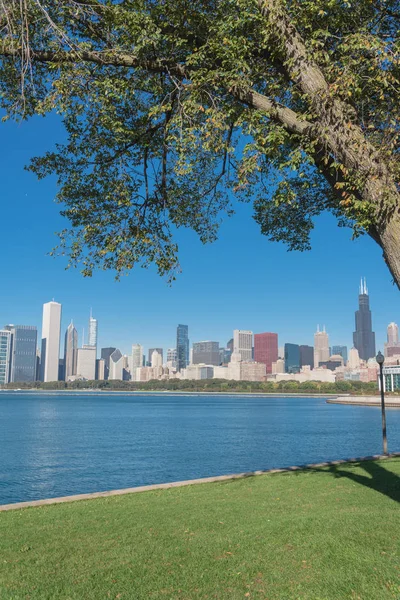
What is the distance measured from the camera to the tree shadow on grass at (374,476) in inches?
408

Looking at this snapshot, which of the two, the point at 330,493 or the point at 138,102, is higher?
the point at 138,102

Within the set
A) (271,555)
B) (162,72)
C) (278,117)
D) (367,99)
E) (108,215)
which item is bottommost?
(271,555)

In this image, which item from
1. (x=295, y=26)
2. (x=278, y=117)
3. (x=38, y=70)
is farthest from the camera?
(x=38, y=70)

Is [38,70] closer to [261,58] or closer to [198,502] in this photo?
[261,58]

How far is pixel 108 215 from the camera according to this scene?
32.4 feet

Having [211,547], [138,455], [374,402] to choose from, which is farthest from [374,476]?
[374,402]

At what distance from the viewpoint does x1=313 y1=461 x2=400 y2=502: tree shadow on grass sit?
408 inches

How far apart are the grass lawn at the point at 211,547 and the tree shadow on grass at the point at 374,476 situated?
4.6 inches

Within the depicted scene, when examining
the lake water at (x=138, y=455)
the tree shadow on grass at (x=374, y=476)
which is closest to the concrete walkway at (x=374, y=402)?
the lake water at (x=138, y=455)

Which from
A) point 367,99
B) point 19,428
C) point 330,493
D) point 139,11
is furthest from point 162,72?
point 19,428

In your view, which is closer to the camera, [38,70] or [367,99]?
[367,99]

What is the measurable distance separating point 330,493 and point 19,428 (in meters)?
51.4

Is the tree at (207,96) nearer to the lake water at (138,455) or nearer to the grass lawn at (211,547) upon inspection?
the grass lawn at (211,547)

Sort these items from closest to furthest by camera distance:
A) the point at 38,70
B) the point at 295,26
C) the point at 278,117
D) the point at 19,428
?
the point at 278,117
the point at 295,26
the point at 38,70
the point at 19,428
